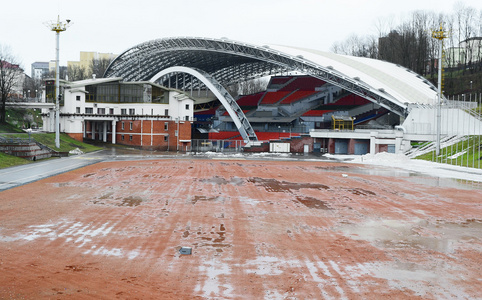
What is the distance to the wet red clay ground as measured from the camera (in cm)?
1105

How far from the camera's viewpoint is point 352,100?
90312 mm

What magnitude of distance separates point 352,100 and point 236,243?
79.6 m

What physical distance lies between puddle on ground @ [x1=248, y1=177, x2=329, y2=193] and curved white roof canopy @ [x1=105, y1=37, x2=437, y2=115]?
118 feet

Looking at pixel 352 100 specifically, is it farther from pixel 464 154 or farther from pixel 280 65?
pixel 464 154

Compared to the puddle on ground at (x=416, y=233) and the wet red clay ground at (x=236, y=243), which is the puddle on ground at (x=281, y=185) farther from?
the puddle on ground at (x=416, y=233)

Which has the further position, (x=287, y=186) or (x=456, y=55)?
(x=456, y=55)

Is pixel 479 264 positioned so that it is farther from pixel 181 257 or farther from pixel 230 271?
pixel 181 257

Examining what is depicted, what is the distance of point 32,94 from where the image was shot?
145 metres

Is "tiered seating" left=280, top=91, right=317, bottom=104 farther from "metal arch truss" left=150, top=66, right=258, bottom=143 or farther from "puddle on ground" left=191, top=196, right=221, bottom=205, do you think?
"puddle on ground" left=191, top=196, right=221, bottom=205

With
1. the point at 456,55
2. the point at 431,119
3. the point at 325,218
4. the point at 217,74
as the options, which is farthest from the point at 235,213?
the point at 456,55

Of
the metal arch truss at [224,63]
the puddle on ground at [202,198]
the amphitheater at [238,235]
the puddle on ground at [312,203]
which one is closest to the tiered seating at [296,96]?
the metal arch truss at [224,63]

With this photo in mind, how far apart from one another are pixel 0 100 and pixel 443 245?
76916 mm

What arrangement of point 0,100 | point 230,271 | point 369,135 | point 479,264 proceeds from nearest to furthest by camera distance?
1. point 230,271
2. point 479,264
3. point 369,135
4. point 0,100

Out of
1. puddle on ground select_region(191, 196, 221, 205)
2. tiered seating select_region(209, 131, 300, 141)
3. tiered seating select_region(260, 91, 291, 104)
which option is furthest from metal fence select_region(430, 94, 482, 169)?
tiered seating select_region(260, 91, 291, 104)
